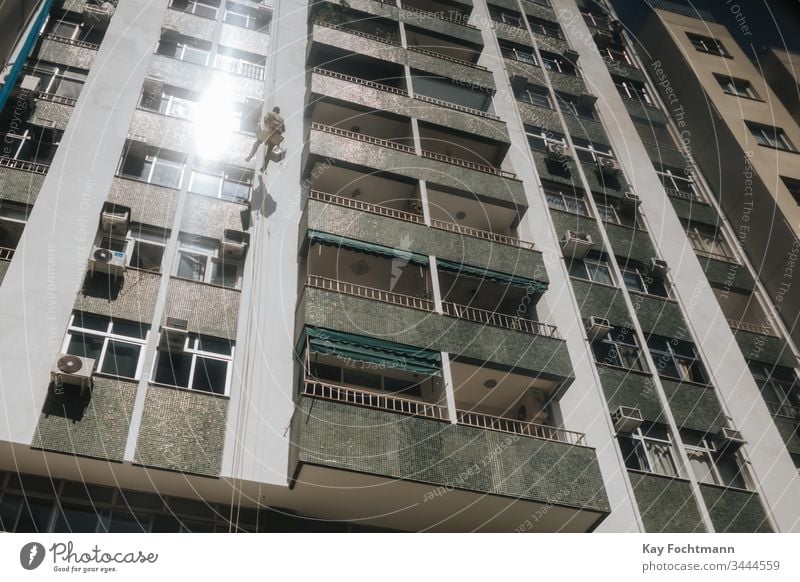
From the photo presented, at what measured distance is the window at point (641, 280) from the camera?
19.2 meters

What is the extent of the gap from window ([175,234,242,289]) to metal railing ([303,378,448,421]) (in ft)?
9.50

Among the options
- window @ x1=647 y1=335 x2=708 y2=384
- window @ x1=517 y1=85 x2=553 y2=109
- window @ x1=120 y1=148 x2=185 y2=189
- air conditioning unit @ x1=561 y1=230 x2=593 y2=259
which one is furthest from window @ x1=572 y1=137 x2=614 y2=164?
window @ x1=120 y1=148 x2=185 y2=189

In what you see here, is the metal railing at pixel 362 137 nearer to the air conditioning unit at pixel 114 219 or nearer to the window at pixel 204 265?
the window at pixel 204 265

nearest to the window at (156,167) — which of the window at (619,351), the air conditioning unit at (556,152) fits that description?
the window at (619,351)

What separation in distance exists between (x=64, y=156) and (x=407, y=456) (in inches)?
359

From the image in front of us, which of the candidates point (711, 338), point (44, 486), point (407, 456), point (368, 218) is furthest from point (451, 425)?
point (711, 338)

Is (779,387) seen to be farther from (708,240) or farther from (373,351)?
(373,351)

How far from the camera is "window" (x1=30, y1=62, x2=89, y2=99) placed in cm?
1642

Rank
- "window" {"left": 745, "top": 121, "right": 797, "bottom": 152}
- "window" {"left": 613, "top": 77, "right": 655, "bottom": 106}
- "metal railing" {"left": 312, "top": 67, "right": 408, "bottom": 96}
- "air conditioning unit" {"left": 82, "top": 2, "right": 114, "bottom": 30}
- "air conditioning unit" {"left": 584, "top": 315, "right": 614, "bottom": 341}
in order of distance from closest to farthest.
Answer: "air conditioning unit" {"left": 584, "top": 315, "right": 614, "bottom": 341} < "air conditioning unit" {"left": 82, "top": 2, "right": 114, "bottom": 30} < "metal railing" {"left": 312, "top": 67, "right": 408, "bottom": 96} < "window" {"left": 745, "top": 121, "right": 797, "bottom": 152} < "window" {"left": 613, "top": 77, "right": 655, "bottom": 106}

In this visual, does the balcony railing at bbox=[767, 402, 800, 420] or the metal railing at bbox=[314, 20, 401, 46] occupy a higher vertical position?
the metal railing at bbox=[314, 20, 401, 46]

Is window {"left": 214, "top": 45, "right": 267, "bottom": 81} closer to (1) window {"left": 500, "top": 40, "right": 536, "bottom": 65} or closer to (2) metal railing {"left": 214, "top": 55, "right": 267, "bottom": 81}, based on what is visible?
(2) metal railing {"left": 214, "top": 55, "right": 267, "bottom": 81}

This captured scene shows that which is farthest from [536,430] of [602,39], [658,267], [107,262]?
[602,39]
